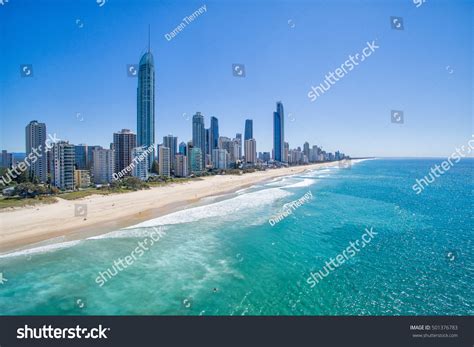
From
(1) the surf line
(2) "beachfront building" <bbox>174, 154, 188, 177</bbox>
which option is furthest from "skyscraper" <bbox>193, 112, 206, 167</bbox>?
(1) the surf line

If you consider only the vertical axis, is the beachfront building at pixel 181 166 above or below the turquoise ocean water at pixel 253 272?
above

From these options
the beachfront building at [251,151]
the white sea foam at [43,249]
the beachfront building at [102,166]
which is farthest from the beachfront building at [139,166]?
the beachfront building at [251,151]

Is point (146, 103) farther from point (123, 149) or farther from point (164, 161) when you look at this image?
point (123, 149)

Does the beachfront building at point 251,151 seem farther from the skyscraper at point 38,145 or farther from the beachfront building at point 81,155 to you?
the skyscraper at point 38,145

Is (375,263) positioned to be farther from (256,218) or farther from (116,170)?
(116,170)

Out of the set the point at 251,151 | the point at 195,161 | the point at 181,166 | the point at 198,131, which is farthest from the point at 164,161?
the point at 251,151

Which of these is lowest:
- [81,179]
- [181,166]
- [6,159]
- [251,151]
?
[81,179]
